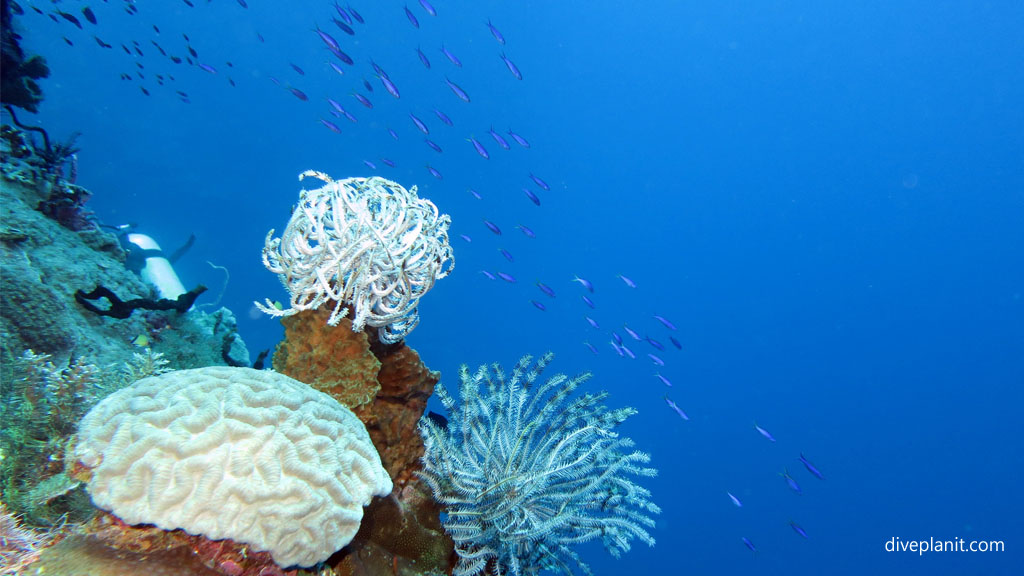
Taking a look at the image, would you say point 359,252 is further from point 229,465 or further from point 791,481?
point 791,481

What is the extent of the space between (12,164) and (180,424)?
6.72 m

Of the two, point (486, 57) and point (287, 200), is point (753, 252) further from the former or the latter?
point (287, 200)

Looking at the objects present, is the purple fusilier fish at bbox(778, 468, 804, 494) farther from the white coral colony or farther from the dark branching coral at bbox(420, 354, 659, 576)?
the white coral colony

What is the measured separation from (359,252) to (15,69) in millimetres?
9108

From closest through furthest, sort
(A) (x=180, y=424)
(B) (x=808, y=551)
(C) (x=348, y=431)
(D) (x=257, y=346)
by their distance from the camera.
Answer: (A) (x=180, y=424) < (C) (x=348, y=431) < (D) (x=257, y=346) < (B) (x=808, y=551)

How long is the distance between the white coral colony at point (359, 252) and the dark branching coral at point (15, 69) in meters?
8.08

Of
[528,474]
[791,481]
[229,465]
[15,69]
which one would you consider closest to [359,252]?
[229,465]

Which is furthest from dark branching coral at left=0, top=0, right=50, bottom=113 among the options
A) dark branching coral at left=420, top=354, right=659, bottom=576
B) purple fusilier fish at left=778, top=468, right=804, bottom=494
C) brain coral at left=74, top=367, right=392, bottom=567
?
purple fusilier fish at left=778, top=468, right=804, bottom=494

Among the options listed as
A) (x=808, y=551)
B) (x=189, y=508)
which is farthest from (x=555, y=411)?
(x=808, y=551)

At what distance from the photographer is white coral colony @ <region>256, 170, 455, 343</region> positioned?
144 inches

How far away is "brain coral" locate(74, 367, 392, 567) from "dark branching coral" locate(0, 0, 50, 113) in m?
8.80

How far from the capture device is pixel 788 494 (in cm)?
5394

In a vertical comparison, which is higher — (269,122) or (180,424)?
(269,122)

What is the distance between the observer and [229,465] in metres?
2.61
